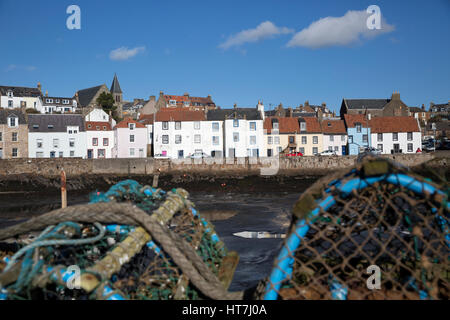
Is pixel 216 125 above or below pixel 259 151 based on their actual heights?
above

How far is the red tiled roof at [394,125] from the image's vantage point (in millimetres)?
51969

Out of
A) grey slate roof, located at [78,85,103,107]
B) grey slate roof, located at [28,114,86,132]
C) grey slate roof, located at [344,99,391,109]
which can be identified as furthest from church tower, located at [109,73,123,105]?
grey slate roof, located at [344,99,391,109]

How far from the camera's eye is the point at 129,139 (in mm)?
51125

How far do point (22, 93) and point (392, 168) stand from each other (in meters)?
88.1

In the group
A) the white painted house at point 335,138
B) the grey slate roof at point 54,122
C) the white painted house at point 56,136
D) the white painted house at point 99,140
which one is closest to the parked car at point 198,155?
the white painted house at point 99,140

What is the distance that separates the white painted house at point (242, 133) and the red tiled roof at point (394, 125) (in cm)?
1588

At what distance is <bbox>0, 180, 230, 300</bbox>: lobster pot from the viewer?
2.23 m

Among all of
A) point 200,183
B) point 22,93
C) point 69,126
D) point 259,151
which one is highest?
point 22,93

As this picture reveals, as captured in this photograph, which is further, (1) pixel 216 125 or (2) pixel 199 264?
(1) pixel 216 125

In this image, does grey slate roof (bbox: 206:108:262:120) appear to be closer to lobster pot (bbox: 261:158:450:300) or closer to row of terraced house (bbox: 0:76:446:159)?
row of terraced house (bbox: 0:76:446:159)

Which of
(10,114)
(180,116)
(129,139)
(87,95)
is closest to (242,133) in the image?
(180,116)

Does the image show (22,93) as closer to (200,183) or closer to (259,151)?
(259,151)
